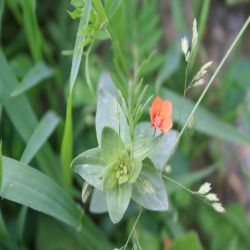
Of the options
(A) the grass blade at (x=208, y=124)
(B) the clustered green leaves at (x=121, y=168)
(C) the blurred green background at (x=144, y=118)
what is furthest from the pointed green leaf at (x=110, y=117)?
(A) the grass blade at (x=208, y=124)

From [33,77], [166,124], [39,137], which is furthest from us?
[33,77]

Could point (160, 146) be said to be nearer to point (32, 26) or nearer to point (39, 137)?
point (39, 137)

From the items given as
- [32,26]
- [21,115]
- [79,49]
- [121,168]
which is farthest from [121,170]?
[32,26]

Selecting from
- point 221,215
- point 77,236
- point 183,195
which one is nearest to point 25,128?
point 77,236

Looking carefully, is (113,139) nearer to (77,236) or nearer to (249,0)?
(77,236)

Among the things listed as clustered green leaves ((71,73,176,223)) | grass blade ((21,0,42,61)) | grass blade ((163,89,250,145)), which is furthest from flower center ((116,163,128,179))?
grass blade ((21,0,42,61))

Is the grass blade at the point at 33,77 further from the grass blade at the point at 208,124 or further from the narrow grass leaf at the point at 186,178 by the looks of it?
the narrow grass leaf at the point at 186,178
